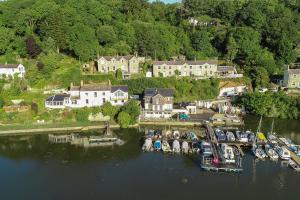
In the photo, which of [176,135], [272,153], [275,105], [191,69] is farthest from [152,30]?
[272,153]

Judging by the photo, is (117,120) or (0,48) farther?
(0,48)

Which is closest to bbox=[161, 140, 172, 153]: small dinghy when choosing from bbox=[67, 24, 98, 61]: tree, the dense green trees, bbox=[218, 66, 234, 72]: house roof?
bbox=[218, 66, 234, 72]: house roof

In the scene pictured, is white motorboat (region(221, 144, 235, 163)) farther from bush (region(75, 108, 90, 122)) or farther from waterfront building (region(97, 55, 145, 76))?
waterfront building (region(97, 55, 145, 76))

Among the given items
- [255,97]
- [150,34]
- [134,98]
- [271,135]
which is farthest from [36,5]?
[271,135]

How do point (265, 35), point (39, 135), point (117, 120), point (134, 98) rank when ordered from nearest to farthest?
point (39, 135) < point (117, 120) < point (134, 98) < point (265, 35)

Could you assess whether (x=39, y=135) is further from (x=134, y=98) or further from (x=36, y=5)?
(x=36, y=5)

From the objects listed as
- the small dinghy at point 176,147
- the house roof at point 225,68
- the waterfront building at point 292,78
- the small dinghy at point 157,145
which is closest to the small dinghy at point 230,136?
the small dinghy at point 176,147
